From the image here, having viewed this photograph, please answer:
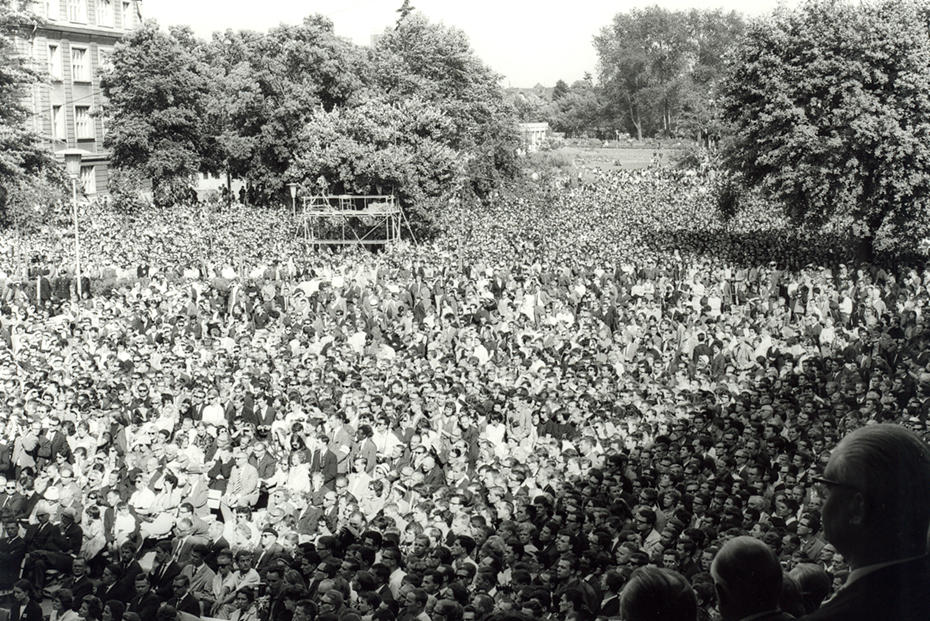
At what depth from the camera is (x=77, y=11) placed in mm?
37719

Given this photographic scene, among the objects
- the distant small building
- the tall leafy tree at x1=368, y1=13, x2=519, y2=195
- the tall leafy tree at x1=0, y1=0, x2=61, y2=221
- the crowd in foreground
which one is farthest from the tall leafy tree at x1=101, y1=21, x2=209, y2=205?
the crowd in foreground

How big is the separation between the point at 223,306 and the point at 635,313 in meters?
7.93

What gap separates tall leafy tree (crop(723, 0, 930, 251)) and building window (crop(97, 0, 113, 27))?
25148 millimetres

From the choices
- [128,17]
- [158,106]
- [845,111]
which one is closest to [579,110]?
[128,17]

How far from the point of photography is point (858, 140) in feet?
77.0

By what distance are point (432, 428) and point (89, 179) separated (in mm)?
34512

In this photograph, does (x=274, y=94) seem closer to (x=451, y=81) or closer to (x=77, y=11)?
(x=451, y=81)

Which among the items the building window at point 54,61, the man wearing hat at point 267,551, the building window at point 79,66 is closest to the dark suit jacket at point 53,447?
the man wearing hat at point 267,551

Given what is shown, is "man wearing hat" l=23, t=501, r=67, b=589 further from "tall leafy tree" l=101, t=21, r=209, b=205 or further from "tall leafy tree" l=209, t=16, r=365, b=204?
"tall leafy tree" l=101, t=21, r=209, b=205

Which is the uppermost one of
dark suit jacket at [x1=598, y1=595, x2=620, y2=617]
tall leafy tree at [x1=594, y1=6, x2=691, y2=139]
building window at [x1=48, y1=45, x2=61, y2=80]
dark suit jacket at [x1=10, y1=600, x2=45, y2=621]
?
tall leafy tree at [x1=594, y1=6, x2=691, y2=139]

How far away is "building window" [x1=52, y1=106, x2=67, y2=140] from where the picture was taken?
39.1 metres

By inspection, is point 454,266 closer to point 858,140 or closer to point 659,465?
point 858,140

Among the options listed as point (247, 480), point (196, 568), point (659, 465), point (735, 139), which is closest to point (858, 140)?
point (735, 139)

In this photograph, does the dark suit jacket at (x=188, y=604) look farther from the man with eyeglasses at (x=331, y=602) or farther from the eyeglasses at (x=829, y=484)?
the eyeglasses at (x=829, y=484)
